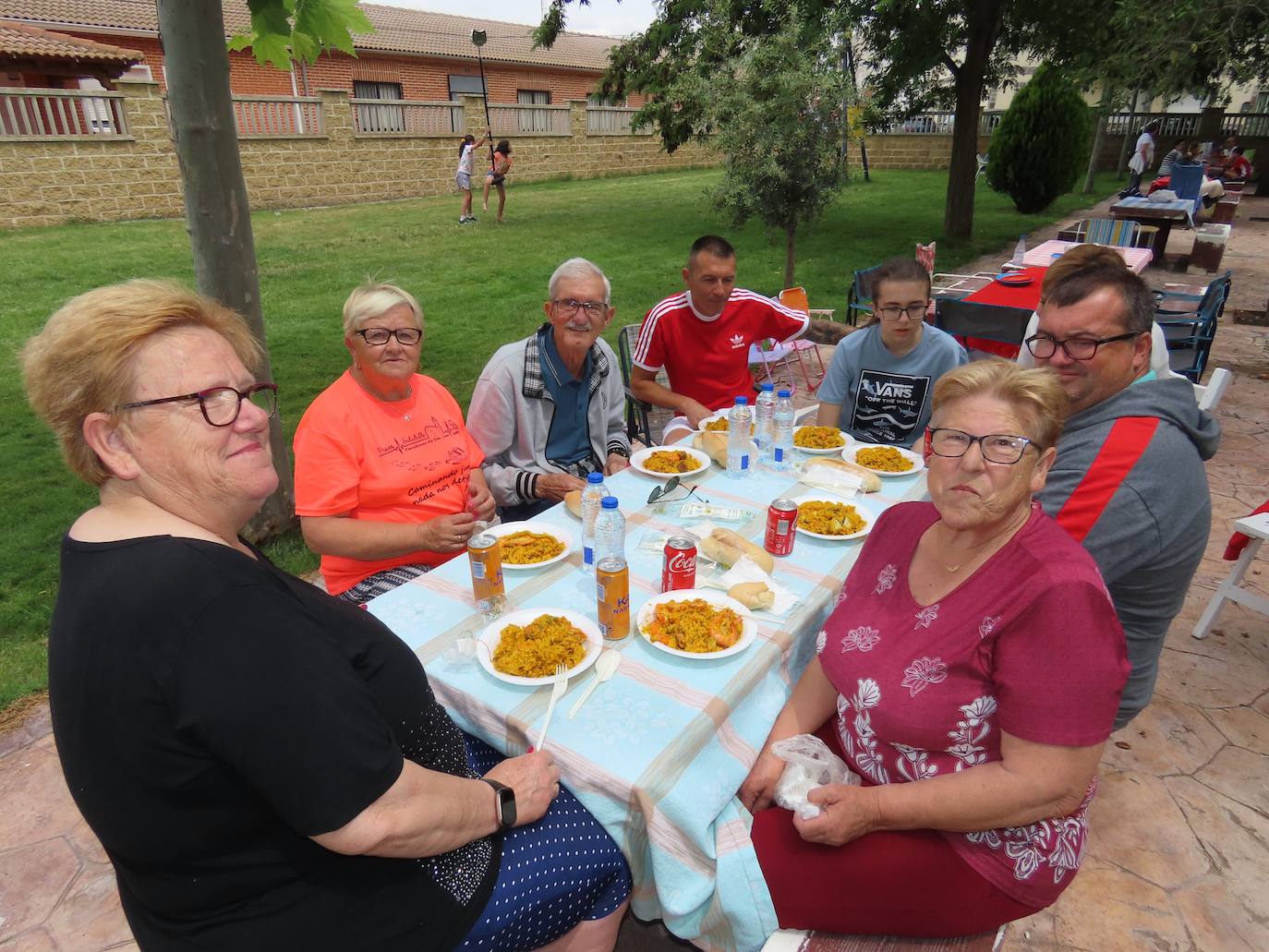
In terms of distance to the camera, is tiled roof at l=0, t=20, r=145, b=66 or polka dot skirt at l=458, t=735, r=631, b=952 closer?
polka dot skirt at l=458, t=735, r=631, b=952

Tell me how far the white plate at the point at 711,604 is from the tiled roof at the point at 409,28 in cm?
1805

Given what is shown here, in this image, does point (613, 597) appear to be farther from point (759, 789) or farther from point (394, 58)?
point (394, 58)

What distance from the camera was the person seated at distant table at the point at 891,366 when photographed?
3.61 meters

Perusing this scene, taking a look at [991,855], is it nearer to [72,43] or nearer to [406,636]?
[406,636]

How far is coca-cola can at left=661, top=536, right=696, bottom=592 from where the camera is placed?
2.23 metres

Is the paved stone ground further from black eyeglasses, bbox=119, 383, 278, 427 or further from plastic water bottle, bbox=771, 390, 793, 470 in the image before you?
black eyeglasses, bbox=119, 383, 278, 427

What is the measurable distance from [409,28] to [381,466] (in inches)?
1601

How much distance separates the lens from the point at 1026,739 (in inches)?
61.9

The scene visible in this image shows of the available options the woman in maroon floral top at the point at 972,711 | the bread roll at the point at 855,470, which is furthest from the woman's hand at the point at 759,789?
the bread roll at the point at 855,470

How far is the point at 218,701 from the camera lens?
1.16 meters

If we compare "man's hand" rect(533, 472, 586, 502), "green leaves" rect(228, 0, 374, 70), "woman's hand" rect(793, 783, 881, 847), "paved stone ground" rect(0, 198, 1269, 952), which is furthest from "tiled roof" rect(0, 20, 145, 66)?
"woman's hand" rect(793, 783, 881, 847)

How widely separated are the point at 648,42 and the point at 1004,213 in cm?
1030

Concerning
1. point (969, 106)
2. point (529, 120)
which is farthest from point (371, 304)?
point (529, 120)

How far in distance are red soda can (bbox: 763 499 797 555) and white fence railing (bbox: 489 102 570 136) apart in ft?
74.0
